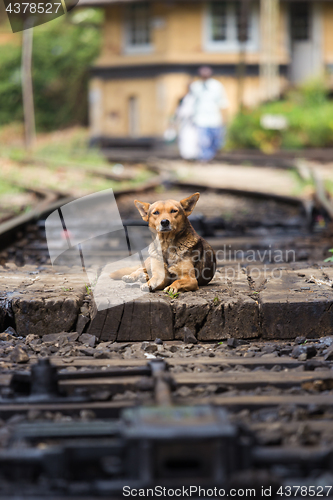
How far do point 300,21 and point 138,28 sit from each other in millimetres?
6686

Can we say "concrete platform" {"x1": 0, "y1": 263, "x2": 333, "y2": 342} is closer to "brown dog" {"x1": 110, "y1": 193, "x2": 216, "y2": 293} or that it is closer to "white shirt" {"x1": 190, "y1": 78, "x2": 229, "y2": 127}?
"brown dog" {"x1": 110, "y1": 193, "x2": 216, "y2": 293}

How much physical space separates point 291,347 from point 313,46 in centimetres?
2498

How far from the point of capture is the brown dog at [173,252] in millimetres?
3697

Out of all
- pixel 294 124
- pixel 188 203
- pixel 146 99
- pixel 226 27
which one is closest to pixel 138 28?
pixel 146 99

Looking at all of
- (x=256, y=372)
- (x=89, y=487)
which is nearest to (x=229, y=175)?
(x=256, y=372)

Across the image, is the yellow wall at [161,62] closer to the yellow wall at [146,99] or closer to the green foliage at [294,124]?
the yellow wall at [146,99]

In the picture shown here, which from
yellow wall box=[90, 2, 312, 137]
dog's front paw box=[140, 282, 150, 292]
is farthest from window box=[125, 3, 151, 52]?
dog's front paw box=[140, 282, 150, 292]

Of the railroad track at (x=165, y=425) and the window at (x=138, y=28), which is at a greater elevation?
the window at (x=138, y=28)

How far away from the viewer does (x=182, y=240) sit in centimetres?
380

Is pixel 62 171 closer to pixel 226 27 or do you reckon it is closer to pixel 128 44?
pixel 128 44

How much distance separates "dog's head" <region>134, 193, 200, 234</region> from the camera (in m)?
3.62

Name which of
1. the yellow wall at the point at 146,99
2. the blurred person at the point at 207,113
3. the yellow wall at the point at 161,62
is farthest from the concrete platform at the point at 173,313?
the yellow wall at the point at 161,62

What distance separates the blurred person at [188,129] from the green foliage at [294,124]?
1802 millimetres

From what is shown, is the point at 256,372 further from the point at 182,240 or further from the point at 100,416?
the point at 182,240
